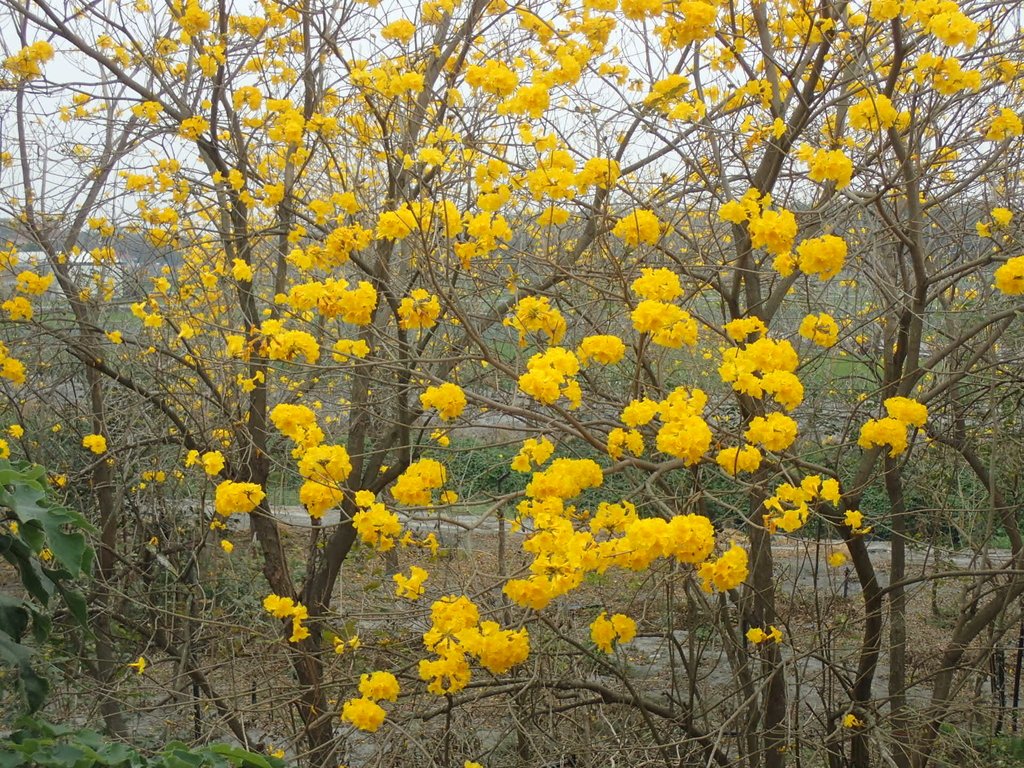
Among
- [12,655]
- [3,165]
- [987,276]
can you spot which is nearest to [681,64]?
[987,276]

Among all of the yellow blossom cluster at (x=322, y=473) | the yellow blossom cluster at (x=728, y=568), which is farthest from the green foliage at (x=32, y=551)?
the yellow blossom cluster at (x=728, y=568)

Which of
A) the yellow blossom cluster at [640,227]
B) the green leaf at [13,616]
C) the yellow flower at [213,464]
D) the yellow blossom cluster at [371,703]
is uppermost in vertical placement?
the yellow blossom cluster at [640,227]

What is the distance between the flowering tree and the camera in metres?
2.63

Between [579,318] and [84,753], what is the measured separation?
3.11 meters

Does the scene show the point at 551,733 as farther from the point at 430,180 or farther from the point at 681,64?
the point at 681,64

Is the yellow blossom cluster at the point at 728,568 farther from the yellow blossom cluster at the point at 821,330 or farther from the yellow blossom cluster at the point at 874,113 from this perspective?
the yellow blossom cluster at the point at 874,113

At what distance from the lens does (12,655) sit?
2.09 metres

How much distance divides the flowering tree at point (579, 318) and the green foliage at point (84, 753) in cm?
56

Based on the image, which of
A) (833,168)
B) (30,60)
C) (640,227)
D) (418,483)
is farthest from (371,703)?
(30,60)

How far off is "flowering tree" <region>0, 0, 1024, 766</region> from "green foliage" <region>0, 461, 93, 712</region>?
58cm

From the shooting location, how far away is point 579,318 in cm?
457

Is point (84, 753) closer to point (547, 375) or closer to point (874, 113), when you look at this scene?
point (547, 375)

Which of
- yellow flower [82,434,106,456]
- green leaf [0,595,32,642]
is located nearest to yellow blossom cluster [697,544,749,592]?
green leaf [0,595,32,642]

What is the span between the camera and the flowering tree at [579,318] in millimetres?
2635
